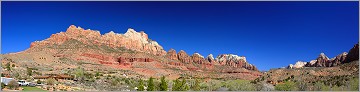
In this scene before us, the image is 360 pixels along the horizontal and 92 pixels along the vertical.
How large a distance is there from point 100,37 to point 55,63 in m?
32.3

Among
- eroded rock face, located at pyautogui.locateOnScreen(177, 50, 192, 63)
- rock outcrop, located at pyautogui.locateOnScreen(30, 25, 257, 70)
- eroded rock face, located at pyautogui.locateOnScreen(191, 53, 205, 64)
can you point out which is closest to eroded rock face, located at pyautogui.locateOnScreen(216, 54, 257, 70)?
rock outcrop, located at pyautogui.locateOnScreen(30, 25, 257, 70)

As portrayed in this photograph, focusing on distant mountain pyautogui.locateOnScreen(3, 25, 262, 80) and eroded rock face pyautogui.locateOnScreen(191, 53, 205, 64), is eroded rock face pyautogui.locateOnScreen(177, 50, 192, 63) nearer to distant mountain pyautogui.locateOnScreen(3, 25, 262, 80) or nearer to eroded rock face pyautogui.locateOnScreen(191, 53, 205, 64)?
distant mountain pyautogui.locateOnScreen(3, 25, 262, 80)

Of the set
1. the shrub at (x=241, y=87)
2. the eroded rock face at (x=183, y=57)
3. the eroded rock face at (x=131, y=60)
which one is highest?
the eroded rock face at (x=183, y=57)

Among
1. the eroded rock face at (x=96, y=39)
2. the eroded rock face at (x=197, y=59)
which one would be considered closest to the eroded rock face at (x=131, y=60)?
the eroded rock face at (x=96, y=39)

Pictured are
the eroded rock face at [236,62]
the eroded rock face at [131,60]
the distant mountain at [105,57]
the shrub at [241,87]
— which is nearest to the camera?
the shrub at [241,87]

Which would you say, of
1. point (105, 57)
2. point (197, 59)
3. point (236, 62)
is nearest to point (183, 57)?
point (197, 59)

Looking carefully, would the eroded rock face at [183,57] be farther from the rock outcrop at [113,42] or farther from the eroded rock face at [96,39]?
the eroded rock face at [96,39]

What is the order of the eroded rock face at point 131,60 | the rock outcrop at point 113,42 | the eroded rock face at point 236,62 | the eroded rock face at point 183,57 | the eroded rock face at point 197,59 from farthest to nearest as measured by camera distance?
1. the eroded rock face at point 236,62
2. the eroded rock face at point 197,59
3. the eroded rock face at point 183,57
4. the rock outcrop at point 113,42
5. the eroded rock face at point 131,60

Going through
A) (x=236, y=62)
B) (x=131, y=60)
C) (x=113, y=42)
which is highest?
(x=113, y=42)

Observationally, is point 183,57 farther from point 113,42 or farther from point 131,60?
point 131,60

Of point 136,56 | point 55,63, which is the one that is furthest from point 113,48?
point 55,63

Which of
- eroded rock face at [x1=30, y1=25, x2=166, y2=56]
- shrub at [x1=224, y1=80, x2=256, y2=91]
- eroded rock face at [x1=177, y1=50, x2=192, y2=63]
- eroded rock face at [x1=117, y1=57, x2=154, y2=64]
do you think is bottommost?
shrub at [x1=224, y1=80, x2=256, y2=91]

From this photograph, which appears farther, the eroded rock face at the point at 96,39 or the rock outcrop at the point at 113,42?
the eroded rock face at the point at 96,39

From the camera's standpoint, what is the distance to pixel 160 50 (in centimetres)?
13138
